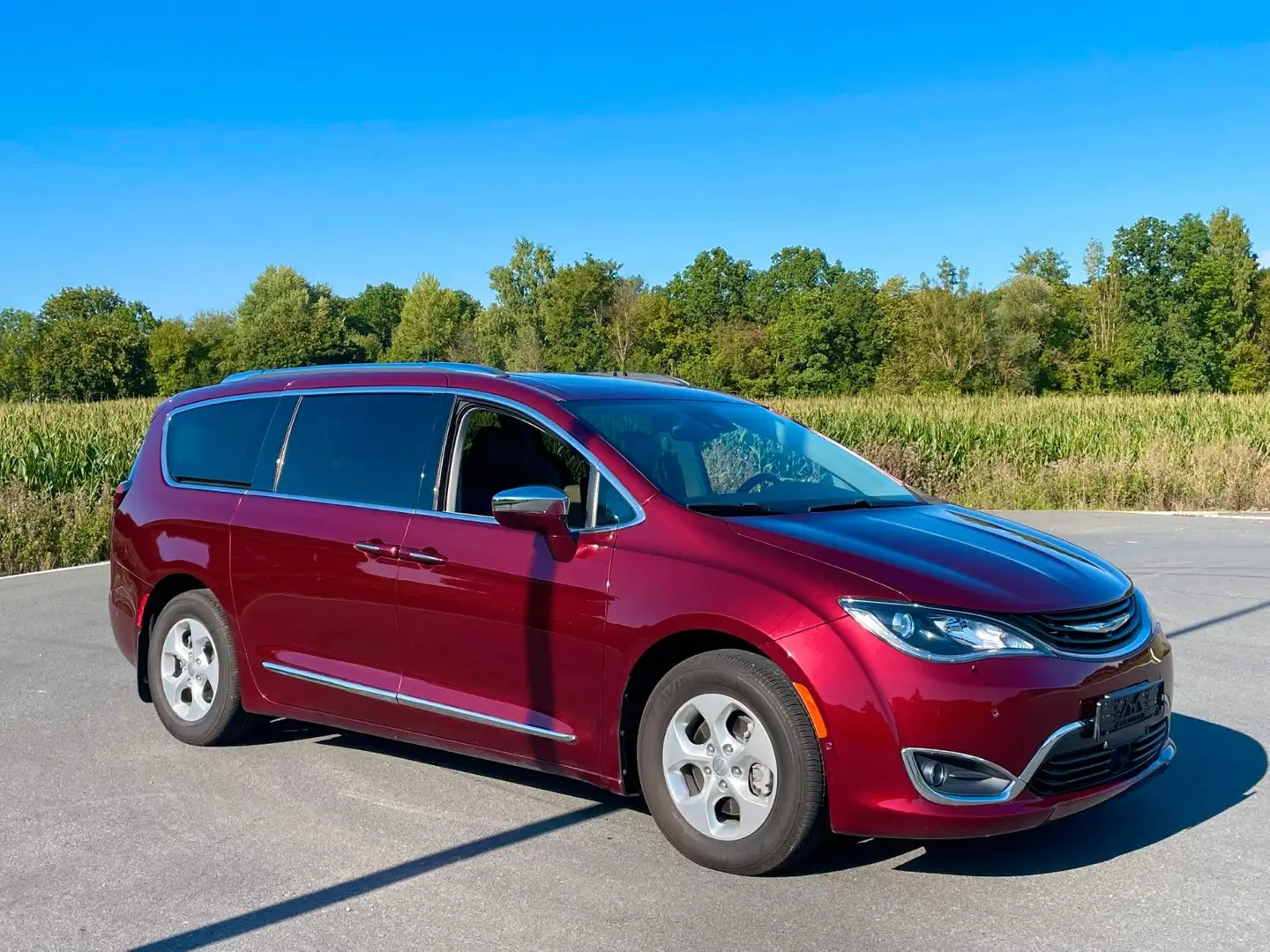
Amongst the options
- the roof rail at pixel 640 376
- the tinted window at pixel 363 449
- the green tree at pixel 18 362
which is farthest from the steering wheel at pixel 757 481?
the green tree at pixel 18 362

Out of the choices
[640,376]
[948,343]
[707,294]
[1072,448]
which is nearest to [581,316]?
[707,294]

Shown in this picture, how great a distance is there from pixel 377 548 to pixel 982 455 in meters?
19.4

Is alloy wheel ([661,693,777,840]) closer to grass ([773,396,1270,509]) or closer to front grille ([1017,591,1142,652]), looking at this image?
front grille ([1017,591,1142,652])

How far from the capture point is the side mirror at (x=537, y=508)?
182 inches

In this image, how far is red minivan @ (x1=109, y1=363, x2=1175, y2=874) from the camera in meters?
3.92

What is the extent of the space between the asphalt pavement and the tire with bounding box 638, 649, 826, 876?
130mm

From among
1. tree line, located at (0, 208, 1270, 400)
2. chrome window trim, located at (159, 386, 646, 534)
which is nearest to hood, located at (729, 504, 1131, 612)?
chrome window trim, located at (159, 386, 646, 534)

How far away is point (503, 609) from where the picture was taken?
4.77m

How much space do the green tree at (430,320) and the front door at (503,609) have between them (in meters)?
104

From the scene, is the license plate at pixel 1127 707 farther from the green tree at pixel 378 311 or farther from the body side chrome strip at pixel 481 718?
the green tree at pixel 378 311

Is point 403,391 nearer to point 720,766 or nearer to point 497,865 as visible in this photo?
point 497,865

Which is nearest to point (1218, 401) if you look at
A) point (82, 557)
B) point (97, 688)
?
point (82, 557)

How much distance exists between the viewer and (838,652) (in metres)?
3.94

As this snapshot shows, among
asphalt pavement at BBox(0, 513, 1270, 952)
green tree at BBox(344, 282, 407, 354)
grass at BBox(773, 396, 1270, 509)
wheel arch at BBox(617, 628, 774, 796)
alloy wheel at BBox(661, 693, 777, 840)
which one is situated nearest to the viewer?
asphalt pavement at BBox(0, 513, 1270, 952)
